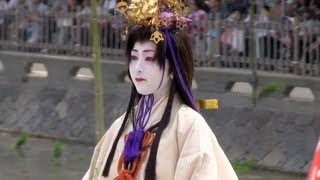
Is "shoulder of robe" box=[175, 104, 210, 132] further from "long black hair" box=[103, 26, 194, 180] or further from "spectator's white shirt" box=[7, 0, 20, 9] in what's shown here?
"spectator's white shirt" box=[7, 0, 20, 9]

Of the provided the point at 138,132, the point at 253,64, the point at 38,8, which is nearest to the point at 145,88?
the point at 138,132

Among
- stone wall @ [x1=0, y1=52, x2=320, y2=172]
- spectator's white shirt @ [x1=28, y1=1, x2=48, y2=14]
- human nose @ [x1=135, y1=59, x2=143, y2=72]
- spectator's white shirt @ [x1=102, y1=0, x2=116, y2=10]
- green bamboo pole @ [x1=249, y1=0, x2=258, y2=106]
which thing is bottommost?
stone wall @ [x1=0, y1=52, x2=320, y2=172]

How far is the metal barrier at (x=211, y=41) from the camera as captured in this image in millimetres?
11516

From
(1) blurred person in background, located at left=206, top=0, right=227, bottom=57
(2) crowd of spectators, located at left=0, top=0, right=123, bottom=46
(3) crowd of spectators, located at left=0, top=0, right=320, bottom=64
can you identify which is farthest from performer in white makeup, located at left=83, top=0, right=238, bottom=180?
(2) crowd of spectators, located at left=0, top=0, right=123, bottom=46

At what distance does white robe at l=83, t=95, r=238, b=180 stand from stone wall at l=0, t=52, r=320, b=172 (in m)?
6.40

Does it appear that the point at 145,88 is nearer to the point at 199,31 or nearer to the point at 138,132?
the point at 138,132

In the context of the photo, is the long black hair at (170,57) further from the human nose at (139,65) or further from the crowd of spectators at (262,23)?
the crowd of spectators at (262,23)

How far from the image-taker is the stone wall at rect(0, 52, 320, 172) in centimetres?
1110

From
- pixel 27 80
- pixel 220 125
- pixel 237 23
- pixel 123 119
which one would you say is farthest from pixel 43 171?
pixel 123 119

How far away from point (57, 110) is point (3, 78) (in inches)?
60.1

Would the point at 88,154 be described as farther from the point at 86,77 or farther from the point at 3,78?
the point at 3,78

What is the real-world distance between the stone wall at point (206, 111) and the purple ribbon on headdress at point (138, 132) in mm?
6374

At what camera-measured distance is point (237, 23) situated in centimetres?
1212

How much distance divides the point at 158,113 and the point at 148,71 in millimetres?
180
